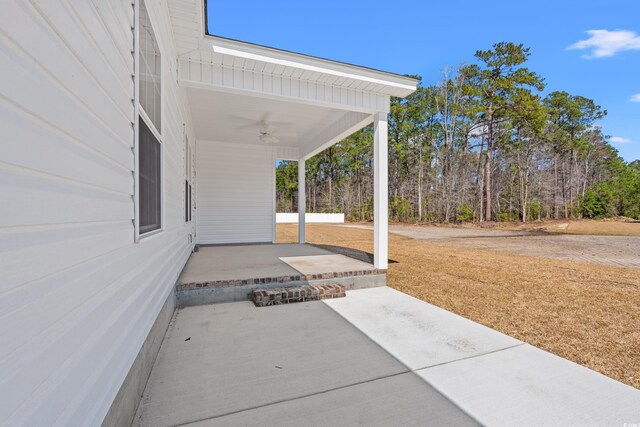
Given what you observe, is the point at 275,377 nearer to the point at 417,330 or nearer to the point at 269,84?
the point at 417,330

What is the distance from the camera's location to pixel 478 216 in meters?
23.9

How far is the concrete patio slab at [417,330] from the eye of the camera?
7.83 feet

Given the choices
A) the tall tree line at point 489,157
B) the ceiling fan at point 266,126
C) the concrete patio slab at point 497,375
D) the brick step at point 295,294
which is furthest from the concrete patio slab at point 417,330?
the tall tree line at point 489,157

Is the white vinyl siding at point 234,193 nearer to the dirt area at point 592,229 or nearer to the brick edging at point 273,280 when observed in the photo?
the brick edging at point 273,280

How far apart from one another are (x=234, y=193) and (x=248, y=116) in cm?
284

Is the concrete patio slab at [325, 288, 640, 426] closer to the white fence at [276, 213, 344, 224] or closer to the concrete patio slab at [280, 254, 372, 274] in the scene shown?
the concrete patio slab at [280, 254, 372, 274]

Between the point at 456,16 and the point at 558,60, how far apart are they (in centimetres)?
1997

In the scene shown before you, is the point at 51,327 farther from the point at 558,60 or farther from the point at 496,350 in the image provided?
the point at 558,60

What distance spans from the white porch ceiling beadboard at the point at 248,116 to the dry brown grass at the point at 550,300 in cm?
346

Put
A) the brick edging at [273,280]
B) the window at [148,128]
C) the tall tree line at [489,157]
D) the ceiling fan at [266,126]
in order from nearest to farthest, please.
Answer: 1. the window at [148,128]
2. the brick edging at [273,280]
3. the ceiling fan at [266,126]
4. the tall tree line at [489,157]

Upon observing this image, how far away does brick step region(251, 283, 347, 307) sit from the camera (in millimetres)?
3547

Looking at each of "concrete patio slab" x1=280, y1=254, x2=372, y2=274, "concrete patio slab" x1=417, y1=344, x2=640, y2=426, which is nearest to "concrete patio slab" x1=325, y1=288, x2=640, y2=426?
"concrete patio slab" x1=417, y1=344, x2=640, y2=426

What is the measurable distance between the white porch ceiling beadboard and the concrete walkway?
370cm

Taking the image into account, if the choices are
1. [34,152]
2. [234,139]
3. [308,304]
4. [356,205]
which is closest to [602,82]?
[356,205]
